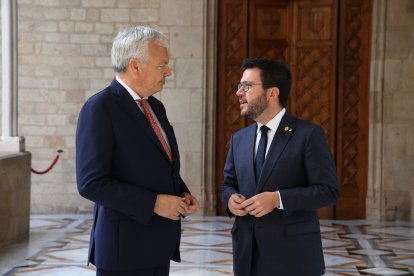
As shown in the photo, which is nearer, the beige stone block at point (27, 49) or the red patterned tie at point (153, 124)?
the red patterned tie at point (153, 124)

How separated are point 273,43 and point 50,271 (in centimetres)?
459

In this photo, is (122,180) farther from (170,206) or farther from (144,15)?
(144,15)

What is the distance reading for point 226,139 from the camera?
333 inches

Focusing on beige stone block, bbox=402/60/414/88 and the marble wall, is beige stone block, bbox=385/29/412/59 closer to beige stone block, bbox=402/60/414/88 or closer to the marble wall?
the marble wall

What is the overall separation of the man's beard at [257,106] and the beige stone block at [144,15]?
236 inches

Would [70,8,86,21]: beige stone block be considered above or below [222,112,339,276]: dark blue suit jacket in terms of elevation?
above

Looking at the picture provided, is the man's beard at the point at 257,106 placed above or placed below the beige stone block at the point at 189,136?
above

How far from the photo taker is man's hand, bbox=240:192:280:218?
230cm

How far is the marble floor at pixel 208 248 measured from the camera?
5215mm

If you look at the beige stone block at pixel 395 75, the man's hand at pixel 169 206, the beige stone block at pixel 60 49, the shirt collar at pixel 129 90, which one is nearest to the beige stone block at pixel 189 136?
the beige stone block at pixel 60 49

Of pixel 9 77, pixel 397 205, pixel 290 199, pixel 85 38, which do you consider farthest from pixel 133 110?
pixel 397 205

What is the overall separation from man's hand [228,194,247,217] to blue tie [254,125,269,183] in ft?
0.45

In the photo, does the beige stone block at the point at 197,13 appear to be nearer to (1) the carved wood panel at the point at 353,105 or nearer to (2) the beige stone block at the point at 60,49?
(2) the beige stone block at the point at 60,49

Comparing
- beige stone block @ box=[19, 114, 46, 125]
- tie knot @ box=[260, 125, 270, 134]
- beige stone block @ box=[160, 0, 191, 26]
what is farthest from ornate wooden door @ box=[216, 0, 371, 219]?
tie knot @ box=[260, 125, 270, 134]
